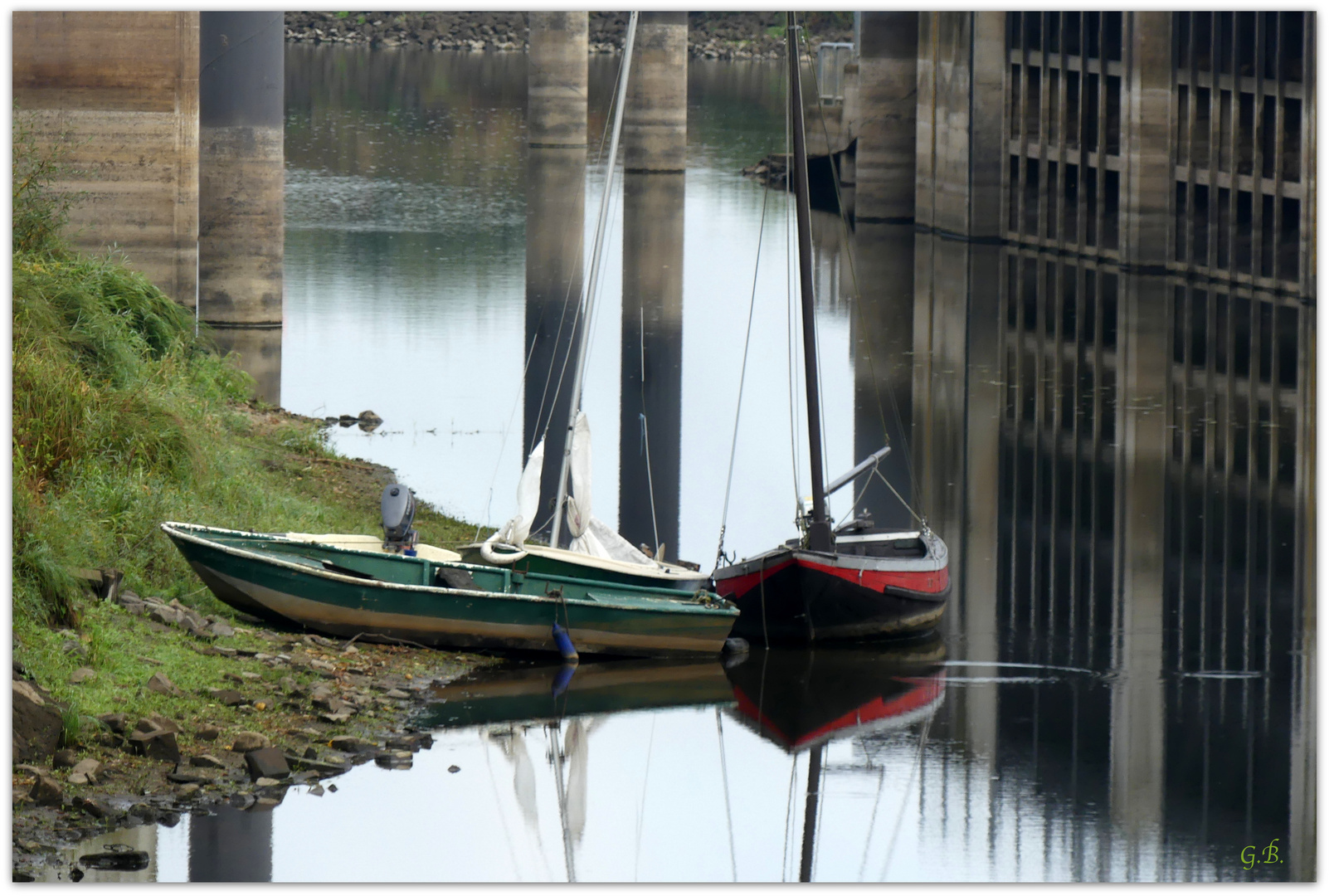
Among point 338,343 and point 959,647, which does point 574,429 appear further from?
point 338,343

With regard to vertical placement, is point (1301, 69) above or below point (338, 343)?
above

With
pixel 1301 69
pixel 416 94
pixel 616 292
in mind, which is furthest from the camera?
pixel 416 94

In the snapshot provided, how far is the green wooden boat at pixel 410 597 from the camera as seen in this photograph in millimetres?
20750

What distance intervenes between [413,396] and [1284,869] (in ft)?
79.2

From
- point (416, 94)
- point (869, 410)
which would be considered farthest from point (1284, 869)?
point (416, 94)

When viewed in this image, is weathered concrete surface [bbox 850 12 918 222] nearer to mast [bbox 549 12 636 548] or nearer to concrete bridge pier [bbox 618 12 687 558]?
concrete bridge pier [bbox 618 12 687 558]

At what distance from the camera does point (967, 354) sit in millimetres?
44344

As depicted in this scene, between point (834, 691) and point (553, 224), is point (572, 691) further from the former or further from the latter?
point (553, 224)

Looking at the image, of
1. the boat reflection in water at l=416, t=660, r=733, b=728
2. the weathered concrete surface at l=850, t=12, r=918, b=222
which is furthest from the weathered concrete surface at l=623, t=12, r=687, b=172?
the boat reflection in water at l=416, t=660, r=733, b=728

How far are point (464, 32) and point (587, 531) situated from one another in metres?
117

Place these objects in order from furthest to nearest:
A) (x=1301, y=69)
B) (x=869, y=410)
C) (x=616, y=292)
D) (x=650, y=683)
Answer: (x=616, y=292) → (x=1301, y=69) → (x=869, y=410) → (x=650, y=683)

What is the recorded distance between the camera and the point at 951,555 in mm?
27922

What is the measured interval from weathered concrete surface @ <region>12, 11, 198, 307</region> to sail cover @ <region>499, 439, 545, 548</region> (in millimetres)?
15627

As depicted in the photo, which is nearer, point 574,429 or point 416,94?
point 574,429
